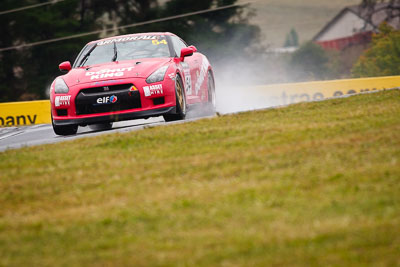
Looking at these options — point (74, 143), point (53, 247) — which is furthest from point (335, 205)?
point (74, 143)

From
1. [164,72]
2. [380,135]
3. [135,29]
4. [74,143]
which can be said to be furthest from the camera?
[135,29]

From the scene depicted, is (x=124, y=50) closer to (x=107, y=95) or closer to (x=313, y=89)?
(x=107, y=95)

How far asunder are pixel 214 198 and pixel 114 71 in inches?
215

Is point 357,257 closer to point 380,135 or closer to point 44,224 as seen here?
point 44,224

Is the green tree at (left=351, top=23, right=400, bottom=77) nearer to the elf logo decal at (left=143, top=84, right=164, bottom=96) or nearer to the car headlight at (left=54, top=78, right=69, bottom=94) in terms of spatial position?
the elf logo decal at (left=143, top=84, right=164, bottom=96)

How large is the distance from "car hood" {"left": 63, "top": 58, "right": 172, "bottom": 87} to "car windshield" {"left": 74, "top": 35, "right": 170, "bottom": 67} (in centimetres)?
37

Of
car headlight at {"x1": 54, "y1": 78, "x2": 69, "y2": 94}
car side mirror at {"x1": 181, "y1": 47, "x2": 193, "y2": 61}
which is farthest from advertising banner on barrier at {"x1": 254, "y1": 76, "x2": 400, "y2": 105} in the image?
car headlight at {"x1": 54, "y1": 78, "x2": 69, "y2": 94}

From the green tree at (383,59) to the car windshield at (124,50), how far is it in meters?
62.2

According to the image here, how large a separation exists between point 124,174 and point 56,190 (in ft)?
1.99

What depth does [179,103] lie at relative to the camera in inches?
388

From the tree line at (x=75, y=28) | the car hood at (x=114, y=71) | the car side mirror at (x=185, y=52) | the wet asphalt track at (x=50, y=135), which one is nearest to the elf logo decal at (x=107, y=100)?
the car hood at (x=114, y=71)

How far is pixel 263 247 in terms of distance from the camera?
3.60 metres

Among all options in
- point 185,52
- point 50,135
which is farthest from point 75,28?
point 185,52

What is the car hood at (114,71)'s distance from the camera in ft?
31.4
